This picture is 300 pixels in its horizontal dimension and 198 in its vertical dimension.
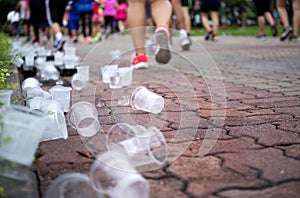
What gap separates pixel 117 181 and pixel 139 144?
30 cm

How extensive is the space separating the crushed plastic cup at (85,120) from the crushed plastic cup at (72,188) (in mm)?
773

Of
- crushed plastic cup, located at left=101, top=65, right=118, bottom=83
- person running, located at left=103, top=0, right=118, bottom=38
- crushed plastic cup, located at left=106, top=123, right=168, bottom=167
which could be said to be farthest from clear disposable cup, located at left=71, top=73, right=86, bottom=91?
person running, located at left=103, top=0, right=118, bottom=38

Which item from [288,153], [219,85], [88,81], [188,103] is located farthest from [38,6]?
[288,153]

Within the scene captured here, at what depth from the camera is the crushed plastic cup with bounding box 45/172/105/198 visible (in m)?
1.47

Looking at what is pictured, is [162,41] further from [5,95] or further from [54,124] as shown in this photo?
[5,95]

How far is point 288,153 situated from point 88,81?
9.35 feet

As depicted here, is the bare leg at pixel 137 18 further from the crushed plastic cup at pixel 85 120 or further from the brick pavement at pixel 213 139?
the crushed plastic cup at pixel 85 120

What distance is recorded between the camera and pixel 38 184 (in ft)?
5.41

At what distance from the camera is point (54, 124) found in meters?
2.25

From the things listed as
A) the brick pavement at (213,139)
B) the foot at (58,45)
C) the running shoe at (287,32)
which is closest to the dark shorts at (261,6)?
the running shoe at (287,32)

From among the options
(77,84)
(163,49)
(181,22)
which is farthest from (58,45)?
(77,84)

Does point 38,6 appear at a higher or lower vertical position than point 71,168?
higher

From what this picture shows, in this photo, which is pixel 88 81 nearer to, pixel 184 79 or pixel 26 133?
pixel 184 79

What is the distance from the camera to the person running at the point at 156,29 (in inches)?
175
